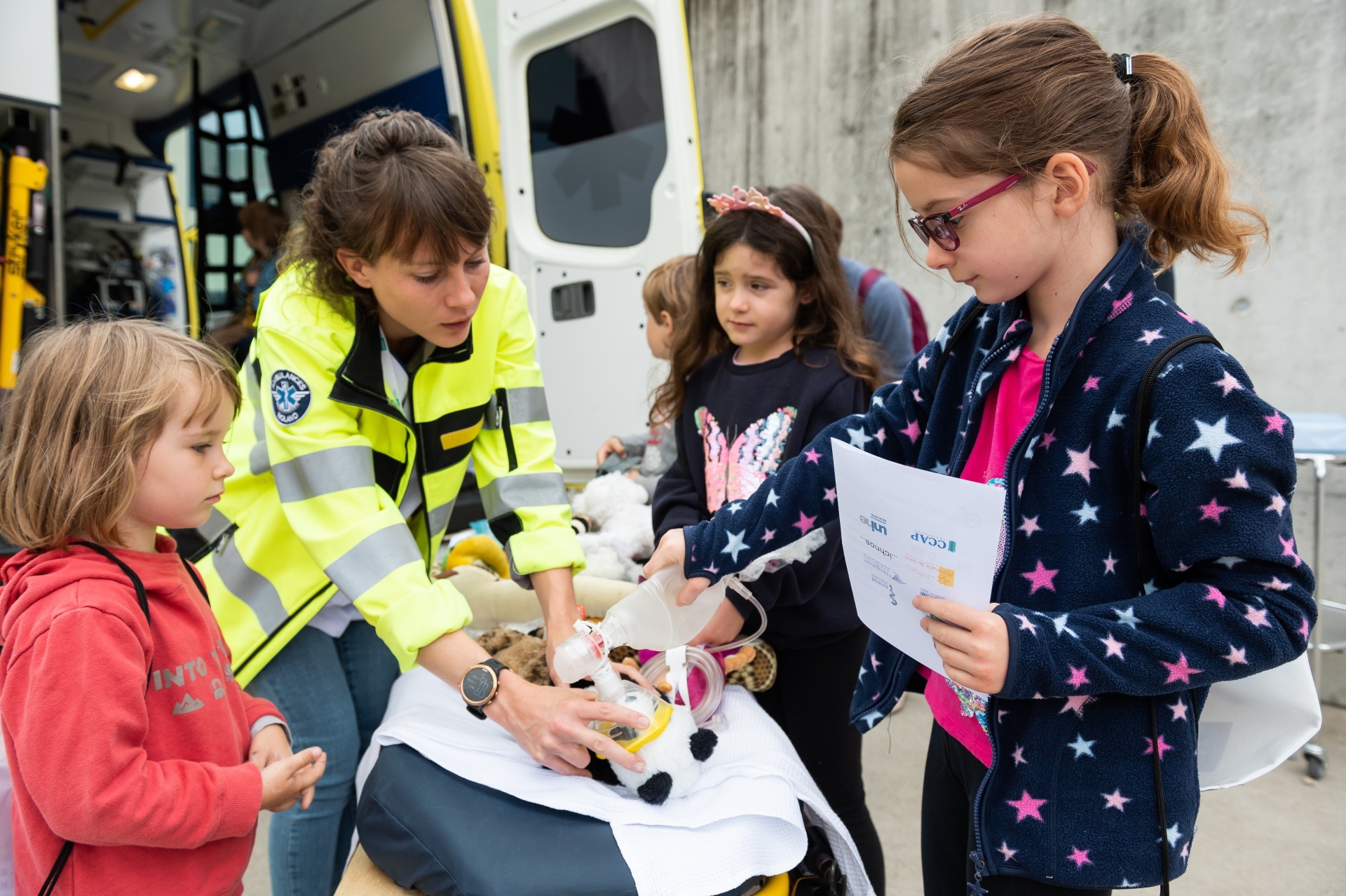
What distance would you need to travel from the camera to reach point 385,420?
1369 mm

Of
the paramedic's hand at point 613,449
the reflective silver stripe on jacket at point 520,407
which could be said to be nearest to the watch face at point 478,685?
the reflective silver stripe on jacket at point 520,407

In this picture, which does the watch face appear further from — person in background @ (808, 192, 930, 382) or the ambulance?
person in background @ (808, 192, 930, 382)

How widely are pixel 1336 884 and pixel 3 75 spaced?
409cm

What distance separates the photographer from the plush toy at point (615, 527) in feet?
7.14

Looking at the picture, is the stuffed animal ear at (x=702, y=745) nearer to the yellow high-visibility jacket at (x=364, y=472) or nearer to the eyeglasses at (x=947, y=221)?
the yellow high-visibility jacket at (x=364, y=472)

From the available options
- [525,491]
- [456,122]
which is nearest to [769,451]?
[525,491]

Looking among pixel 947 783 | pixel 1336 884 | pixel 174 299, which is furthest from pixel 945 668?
pixel 174 299

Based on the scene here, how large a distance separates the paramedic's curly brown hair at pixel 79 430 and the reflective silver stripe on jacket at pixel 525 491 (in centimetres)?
59

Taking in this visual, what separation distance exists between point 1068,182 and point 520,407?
3.26 ft

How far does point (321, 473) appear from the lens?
1.20 meters

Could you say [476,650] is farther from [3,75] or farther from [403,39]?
[403,39]

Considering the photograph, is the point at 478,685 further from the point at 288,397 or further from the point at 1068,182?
the point at 1068,182

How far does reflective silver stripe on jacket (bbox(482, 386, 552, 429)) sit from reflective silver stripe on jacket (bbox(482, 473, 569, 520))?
11 centimetres

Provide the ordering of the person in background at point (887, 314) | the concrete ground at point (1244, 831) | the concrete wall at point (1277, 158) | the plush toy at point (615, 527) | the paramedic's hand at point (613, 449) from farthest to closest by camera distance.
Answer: the paramedic's hand at point (613, 449) < the concrete wall at point (1277, 158) < the person in background at point (887, 314) < the plush toy at point (615, 527) < the concrete ground at point (1244, 831)
